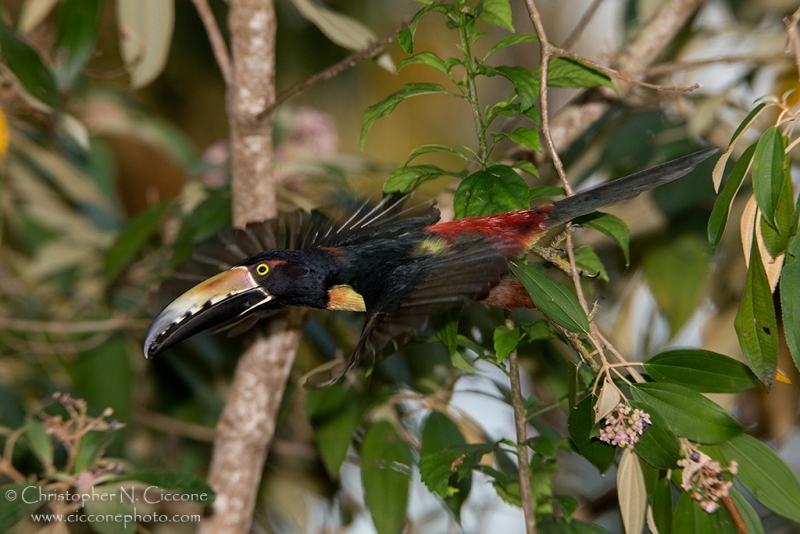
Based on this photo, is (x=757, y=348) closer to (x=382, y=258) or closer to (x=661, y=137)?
(x=382, y=258)

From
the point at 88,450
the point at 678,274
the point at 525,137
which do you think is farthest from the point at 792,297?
the point at 88,450

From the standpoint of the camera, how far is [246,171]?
6.73 feet

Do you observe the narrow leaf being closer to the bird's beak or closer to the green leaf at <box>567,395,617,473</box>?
the green leaf at <box>567,395,617,473</box>

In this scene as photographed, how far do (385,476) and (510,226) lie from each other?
674 millimetres

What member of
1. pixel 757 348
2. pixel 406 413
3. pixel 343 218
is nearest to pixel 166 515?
pixel 406 413

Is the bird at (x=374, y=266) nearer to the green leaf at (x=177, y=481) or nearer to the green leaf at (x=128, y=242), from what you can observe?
the green leaf at (x=177, y=481)

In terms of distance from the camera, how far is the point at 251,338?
6.82ft

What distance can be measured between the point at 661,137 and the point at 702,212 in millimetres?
287

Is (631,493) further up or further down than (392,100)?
further down

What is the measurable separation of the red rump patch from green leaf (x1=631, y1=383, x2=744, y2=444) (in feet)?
1.52

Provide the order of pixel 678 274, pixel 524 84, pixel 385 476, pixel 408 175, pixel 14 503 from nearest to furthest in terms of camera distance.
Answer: pixel 524 84
pixel 408 175
pixel 14 503
pixel 385 476
pixel 678 274

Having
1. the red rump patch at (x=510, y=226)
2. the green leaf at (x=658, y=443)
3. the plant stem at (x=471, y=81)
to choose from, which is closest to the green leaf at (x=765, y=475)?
the green leaf at (x=658, y=443)

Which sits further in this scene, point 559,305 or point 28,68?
point 28,68

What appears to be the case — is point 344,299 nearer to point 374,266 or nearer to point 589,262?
point 374,266
